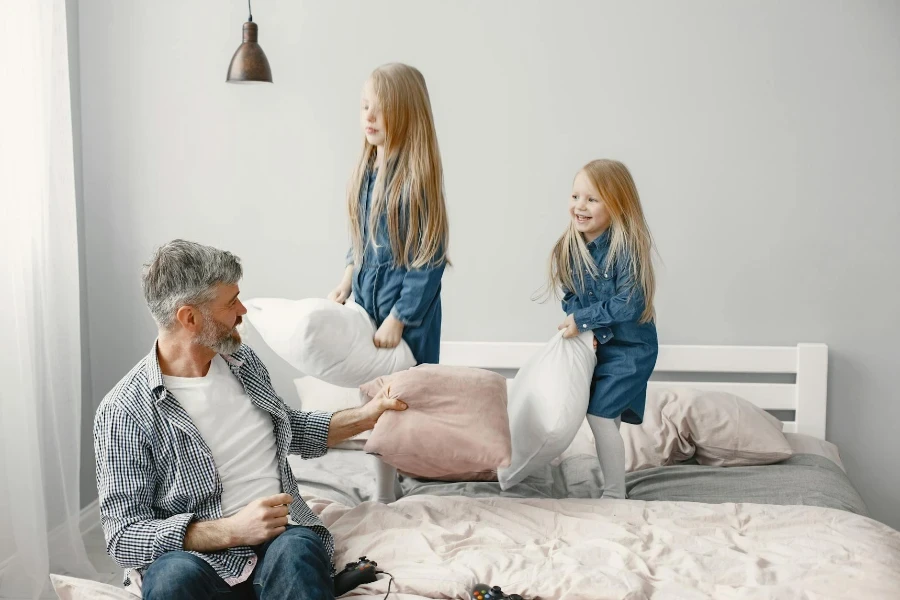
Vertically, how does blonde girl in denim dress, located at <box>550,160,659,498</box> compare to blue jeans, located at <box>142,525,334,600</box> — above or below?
above

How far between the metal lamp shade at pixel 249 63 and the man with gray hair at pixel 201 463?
50.4 inches

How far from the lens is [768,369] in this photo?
3160 mm

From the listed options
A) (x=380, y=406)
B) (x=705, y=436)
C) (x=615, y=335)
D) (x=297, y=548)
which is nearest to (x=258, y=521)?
(x=297, y=548)

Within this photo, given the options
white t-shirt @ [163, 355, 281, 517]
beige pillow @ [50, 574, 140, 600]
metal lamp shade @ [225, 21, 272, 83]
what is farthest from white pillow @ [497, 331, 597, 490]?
metal lamp shade @ [225, 21, 272, 83]

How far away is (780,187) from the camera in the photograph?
Result: 3.14 metres

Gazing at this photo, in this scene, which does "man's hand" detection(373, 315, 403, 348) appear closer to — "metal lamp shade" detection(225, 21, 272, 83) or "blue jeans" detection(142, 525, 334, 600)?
"blue jeans" detection(142, 525, 334, 600)

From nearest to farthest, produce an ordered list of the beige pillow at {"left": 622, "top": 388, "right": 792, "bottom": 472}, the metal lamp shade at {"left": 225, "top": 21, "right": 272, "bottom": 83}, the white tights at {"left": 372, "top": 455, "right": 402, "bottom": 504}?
the white tights at {"left": 372, "top": 455, "right": 402, "bottom": 504}
the beige pillow at {"left": 622, "top": 388, "right": 792, "bottom": 472}
the metal lamp shade at {"left": 225, "top": 21, "right": 272, "bottom": 83}

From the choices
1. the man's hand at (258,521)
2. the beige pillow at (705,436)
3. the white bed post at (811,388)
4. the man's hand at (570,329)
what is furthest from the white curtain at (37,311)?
the white bed post at (811,388)

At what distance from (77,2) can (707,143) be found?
2412mm

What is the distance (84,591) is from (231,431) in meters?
0.40

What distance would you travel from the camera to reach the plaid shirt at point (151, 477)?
161 centimetres

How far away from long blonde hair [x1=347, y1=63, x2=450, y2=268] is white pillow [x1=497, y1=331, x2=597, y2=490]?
440mm

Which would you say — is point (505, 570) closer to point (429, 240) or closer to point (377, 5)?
point (429, 240)

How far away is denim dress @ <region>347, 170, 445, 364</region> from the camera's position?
2.22 meters
